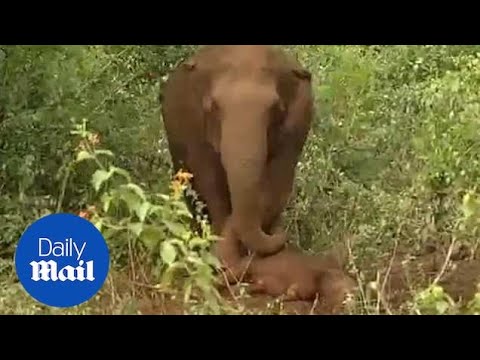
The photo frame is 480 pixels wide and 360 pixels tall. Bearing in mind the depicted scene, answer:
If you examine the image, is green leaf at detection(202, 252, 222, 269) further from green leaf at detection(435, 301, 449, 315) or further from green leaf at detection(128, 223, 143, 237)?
green leaf at detection(435, 301, 449, 315)

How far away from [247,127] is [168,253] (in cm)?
46

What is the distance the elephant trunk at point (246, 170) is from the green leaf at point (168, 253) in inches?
12.3

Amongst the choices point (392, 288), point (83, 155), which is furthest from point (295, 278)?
point (83, 155)

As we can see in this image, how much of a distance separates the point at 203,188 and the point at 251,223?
0.35 metres

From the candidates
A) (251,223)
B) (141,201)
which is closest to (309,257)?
(251,223)

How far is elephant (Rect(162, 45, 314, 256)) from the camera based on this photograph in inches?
138

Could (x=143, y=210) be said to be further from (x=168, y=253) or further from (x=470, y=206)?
(x=470, y=206)

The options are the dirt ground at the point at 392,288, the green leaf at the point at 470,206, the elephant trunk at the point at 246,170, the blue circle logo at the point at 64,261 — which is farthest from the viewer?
the green leaf at the point at 470,206

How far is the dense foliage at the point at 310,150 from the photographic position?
3.49m

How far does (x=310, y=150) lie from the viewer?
165 inches

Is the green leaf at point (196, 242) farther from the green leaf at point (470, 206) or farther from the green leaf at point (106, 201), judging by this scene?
the green leaf at point (470, 206)

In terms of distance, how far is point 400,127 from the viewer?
13.8ft

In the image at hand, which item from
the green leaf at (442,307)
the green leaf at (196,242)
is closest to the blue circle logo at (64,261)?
the green leaf at (196,242)

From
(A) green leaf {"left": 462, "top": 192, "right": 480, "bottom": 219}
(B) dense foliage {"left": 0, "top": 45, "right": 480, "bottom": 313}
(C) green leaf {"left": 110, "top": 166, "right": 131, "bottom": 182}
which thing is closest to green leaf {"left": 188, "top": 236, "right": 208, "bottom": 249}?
(B) dense foliage {"left": 0, "top": 45, "right": 480, "bottom": 313}
